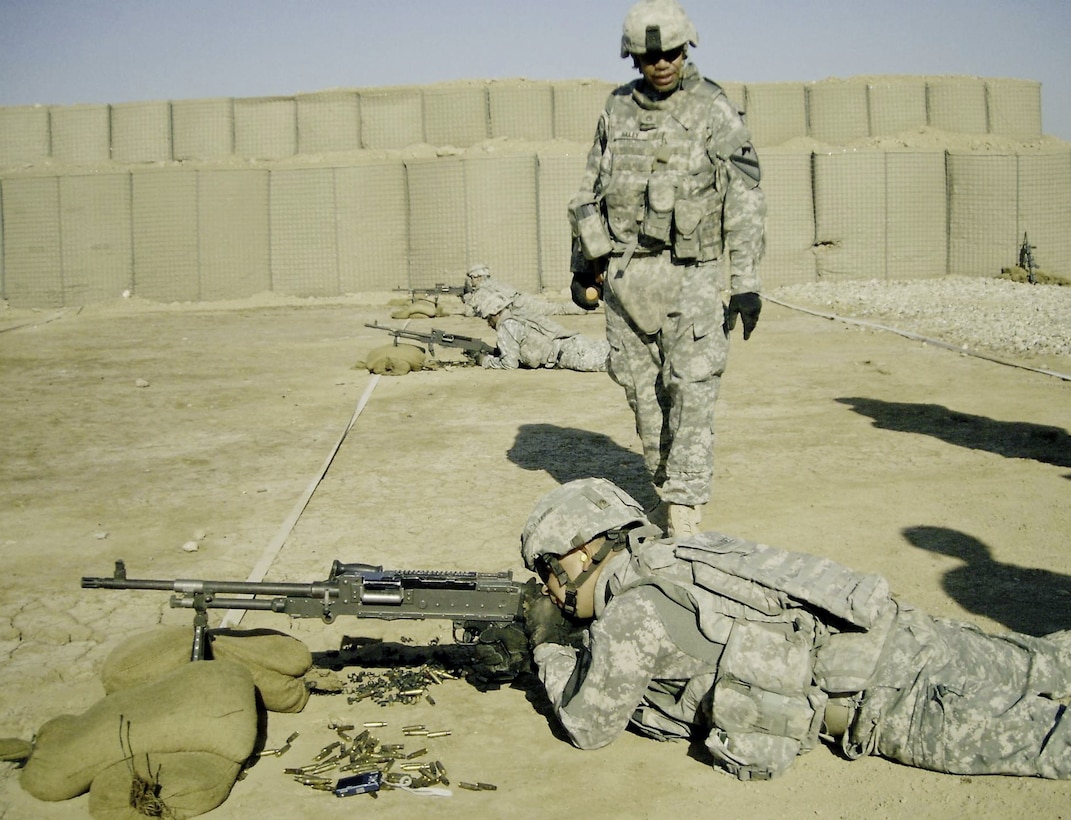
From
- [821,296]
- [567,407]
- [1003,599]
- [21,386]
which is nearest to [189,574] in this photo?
[1003,599]

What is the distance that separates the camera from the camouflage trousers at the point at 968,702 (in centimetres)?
304

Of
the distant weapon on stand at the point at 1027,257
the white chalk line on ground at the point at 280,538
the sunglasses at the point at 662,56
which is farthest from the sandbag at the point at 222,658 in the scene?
the distant weapon on stand at the point at 1027,257

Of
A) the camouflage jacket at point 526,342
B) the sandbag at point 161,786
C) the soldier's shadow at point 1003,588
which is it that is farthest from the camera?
the camouflage jacket at point 526,342

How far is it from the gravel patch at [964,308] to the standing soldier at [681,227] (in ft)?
20.1

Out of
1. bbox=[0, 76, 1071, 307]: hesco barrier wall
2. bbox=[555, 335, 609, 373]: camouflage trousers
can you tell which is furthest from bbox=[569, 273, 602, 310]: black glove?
bbox=[0, 76, 1071, 307]: hesco barrier wall

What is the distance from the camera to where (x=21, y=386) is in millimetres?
10141

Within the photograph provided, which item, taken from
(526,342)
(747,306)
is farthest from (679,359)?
(526,342)

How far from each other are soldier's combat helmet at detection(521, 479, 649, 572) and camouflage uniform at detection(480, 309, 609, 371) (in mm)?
6415

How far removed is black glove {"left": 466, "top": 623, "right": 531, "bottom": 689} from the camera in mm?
3705

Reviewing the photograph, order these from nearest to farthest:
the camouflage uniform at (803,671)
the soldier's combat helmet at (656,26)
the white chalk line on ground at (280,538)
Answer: the camouflage uniform at (803,671) < the white chalk line on ground at (280,538) < the soldier's combat helmet at (656,26)

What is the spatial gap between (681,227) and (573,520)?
79.9 inches

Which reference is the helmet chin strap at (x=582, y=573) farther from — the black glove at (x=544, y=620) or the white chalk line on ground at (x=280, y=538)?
the white chalk line on ground at (x=280, y=538)

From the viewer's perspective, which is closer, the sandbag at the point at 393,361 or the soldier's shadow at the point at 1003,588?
the soldier's shadow at the point at 1003,588

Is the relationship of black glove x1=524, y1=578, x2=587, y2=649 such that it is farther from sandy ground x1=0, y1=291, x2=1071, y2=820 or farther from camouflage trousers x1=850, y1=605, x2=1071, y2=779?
camouflage trousers x1=850, y1=605, x2=1071, y2=779
